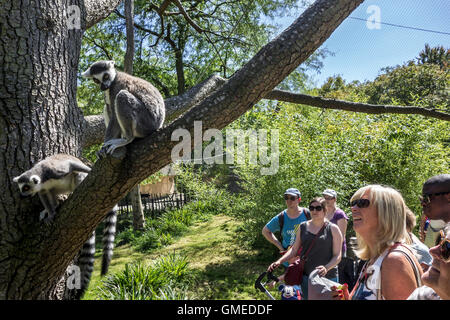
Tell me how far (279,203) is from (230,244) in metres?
1.96

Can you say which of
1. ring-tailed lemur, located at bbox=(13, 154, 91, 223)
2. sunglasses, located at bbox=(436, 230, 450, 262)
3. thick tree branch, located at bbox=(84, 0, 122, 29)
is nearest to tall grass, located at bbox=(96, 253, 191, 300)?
ring-tailed lemur, located at bbox=(13, 154, 91, 223)

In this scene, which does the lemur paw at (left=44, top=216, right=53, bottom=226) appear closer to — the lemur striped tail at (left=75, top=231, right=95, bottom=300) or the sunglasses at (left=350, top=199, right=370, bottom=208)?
the lemur striped tail at (left=75, top=231, right=95, bottom=300)

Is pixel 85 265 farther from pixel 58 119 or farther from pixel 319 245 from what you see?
pixel 319 245

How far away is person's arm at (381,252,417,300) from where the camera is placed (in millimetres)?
1371

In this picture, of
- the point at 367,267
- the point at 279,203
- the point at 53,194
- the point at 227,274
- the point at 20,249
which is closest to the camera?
the point at 367,267

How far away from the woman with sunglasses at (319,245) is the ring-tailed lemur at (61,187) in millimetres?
1653

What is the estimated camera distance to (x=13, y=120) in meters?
2.21

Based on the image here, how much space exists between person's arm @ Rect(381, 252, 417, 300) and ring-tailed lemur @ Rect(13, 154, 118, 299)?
1.96 m

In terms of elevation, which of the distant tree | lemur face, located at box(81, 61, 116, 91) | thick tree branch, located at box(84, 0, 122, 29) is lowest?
lemur face, located at box(81, 61, 116, 91)

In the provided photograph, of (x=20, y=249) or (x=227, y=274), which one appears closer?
(x=20, y=249)

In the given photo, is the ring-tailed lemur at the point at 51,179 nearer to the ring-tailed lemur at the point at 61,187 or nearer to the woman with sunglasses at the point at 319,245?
the ring-tailed lemur at the point at 61,187

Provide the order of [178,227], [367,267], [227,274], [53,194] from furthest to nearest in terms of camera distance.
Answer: [178,227]
[227,274]
[53,194]
[367,267]
